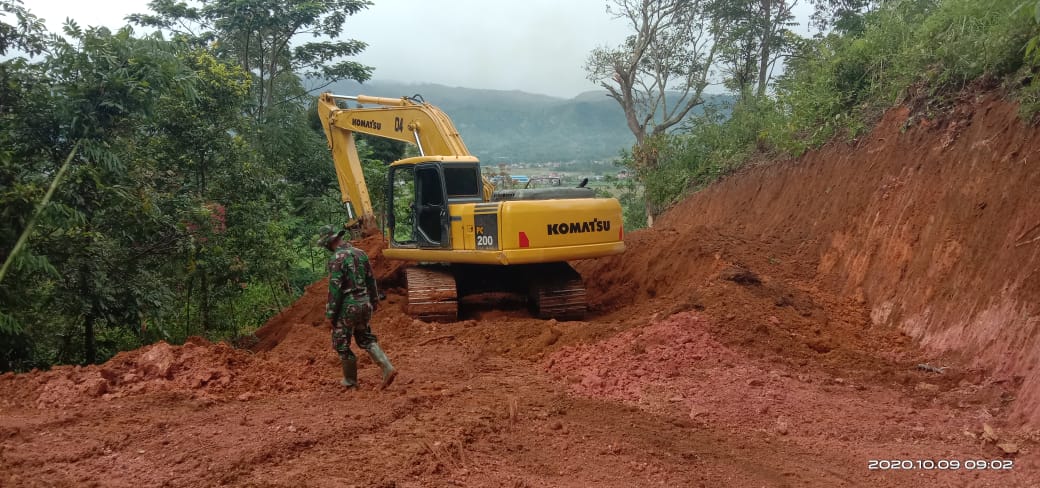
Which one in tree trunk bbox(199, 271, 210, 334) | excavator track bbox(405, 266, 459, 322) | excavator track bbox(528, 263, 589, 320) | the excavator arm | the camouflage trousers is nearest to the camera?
the camouflage trousers

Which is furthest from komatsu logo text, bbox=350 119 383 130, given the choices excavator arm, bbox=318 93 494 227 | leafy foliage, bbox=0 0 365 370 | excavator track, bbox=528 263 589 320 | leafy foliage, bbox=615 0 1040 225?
leafy foliage, bbox=615 0 1040 225

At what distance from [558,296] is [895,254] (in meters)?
3.96

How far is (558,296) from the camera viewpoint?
30.7ft

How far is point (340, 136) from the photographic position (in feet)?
38.3

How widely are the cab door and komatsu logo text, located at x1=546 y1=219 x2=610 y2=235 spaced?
1.39 meters

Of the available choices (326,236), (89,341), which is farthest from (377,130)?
(326,236)

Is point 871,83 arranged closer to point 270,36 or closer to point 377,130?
point 377,130

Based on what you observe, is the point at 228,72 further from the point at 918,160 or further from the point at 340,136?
the point at 918,160

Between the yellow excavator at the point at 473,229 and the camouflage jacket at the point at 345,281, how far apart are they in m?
2.63

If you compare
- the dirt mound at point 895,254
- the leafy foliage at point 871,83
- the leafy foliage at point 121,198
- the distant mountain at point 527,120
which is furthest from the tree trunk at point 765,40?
the distant mountain at point 527,120

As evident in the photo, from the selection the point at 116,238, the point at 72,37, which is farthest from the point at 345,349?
the point at 72,37

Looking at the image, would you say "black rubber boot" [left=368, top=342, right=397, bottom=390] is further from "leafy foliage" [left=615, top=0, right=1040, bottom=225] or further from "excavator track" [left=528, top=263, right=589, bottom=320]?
"leafy foliage" [left=615, top=0, right=1040, bottom=225]

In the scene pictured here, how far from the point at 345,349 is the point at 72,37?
4.67 m

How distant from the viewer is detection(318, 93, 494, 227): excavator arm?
1045cm
